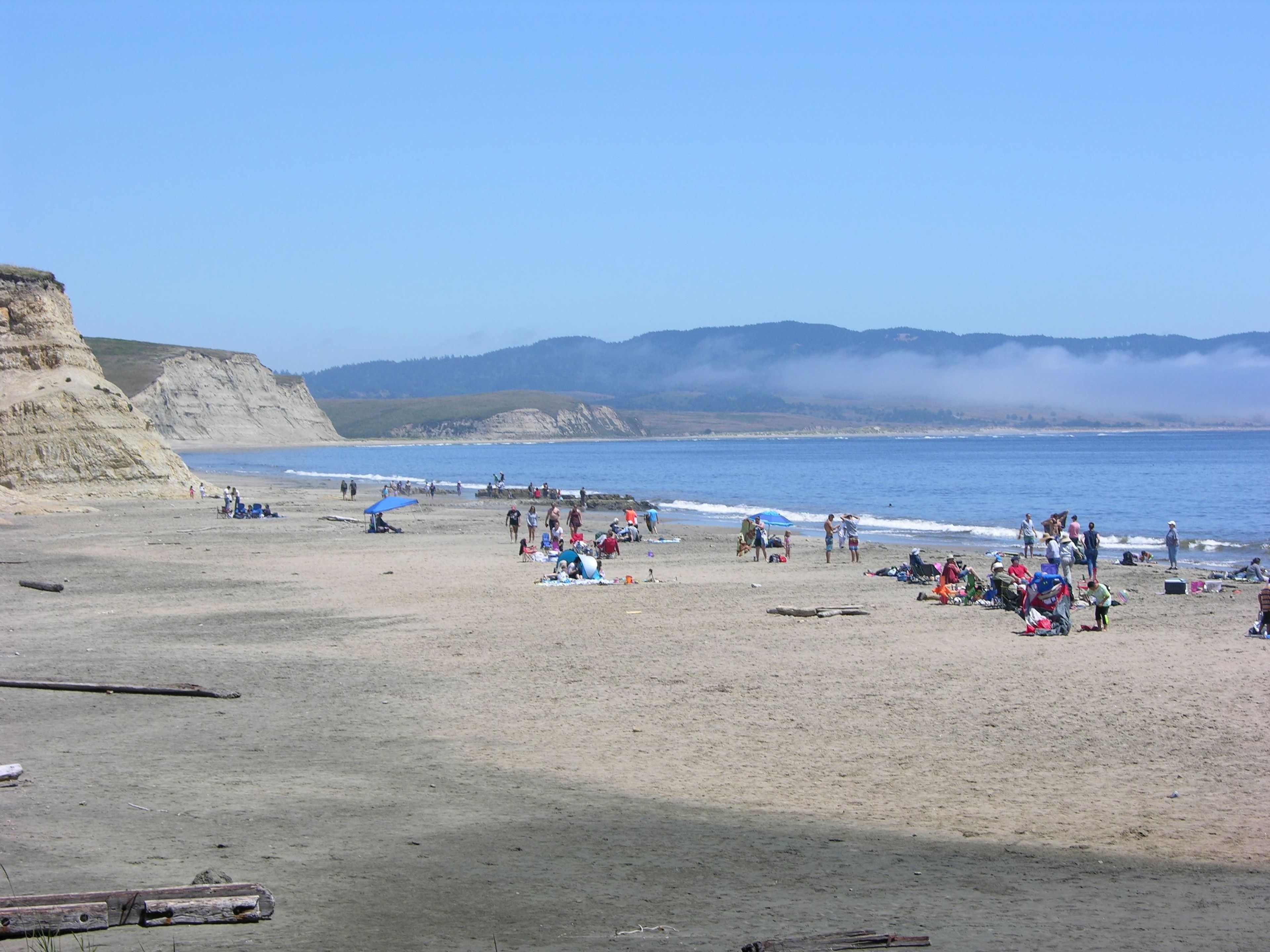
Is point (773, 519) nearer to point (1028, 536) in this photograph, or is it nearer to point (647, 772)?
point (1028, 536)

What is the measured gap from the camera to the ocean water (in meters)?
41.8

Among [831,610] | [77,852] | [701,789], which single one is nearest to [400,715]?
[701,789]

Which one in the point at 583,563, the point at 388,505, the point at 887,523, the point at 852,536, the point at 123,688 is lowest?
the point at 887,523

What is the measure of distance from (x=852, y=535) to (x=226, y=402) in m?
142

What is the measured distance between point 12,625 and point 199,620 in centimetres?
249

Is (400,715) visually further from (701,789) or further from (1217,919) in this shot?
(1217,919)

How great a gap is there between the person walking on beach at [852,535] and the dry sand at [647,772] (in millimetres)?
8282

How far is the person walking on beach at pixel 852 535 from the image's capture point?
2695cm

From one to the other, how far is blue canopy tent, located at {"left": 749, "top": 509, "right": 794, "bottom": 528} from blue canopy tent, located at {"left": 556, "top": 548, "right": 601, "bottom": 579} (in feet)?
22.1

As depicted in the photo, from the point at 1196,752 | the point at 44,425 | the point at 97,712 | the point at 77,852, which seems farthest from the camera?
the point at 44,425

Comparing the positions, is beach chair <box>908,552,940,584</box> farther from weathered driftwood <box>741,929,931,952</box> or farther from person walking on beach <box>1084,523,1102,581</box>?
weathered driftwood <box>741,929,931,952</box>

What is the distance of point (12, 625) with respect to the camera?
15.9m

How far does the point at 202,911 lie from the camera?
5.81 m

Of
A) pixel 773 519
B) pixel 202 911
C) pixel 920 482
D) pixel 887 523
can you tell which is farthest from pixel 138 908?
pixel 920 482
